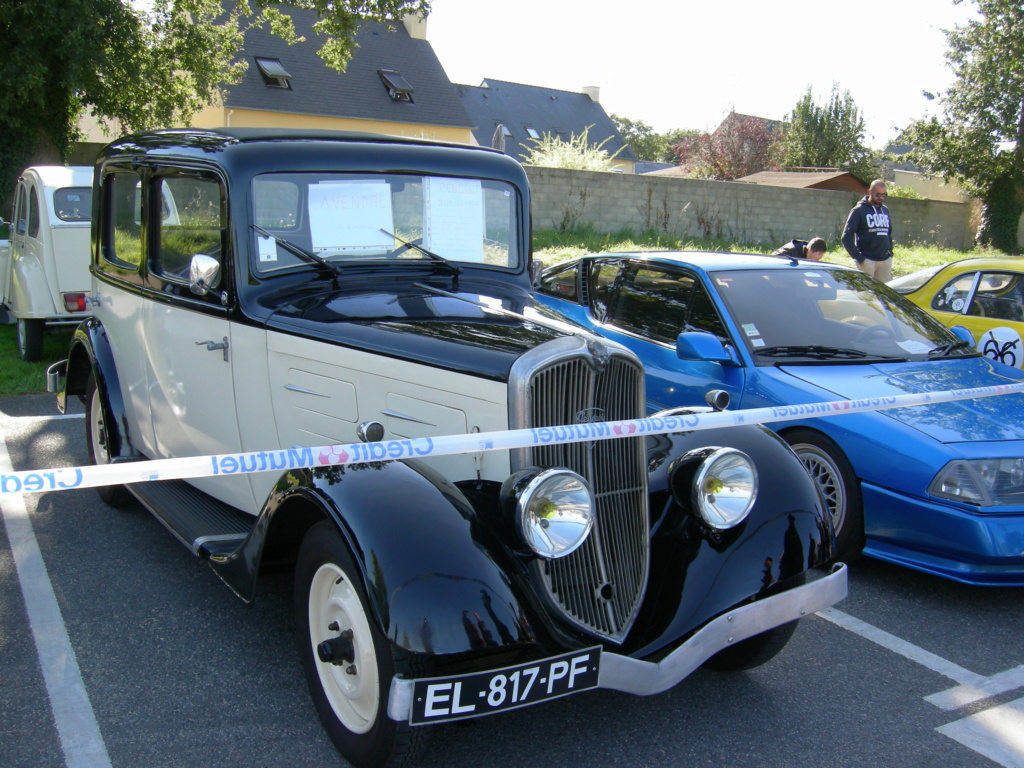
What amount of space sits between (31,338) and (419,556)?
26.5ft

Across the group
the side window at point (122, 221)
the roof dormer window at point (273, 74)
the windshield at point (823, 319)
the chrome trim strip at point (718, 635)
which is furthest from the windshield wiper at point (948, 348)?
the roof dormer window at point (273, 74)

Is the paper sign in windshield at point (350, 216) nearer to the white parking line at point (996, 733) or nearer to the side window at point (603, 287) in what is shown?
the side window at point (603, 287)

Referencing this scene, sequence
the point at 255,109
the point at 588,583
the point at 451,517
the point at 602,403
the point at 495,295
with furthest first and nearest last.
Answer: the point at 255,109, the point at 495,295, the point at 602,403, the point at 588,583, the point at 451,517

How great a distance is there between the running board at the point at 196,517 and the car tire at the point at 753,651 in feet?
6.14

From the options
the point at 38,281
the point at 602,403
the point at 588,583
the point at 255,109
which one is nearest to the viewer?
the point at 588,583

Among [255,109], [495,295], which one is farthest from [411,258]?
[255,109]

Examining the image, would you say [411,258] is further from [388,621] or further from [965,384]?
[965,384]

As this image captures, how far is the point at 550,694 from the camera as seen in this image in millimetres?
2328

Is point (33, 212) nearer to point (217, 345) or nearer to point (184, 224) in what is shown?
point (184, 224)

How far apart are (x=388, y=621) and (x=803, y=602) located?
4.50 feet

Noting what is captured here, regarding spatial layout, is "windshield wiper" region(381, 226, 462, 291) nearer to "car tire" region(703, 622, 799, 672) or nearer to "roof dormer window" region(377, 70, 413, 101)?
"car tire" region(703, 622, 799, 672)

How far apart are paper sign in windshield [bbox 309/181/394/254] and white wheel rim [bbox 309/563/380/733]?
1.63 metres

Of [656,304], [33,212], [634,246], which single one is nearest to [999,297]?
[656,304]

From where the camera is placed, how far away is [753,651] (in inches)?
127
